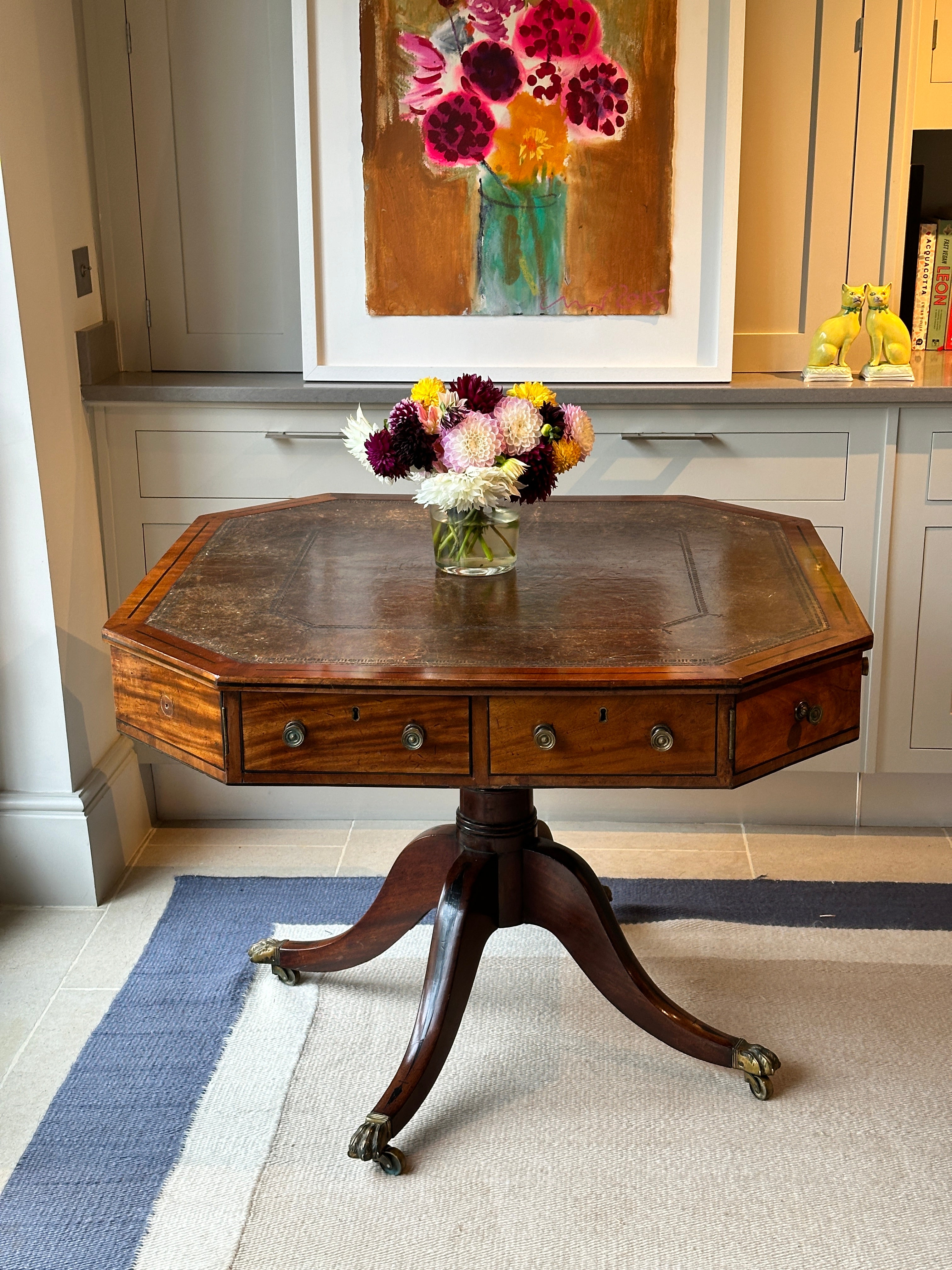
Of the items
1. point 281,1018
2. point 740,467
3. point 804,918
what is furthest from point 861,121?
point 281,1018

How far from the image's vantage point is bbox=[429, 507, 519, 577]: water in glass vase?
185 centimetres

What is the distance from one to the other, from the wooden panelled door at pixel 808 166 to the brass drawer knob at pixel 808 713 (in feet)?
4.73

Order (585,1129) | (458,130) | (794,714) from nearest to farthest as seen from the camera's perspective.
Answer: (794,714)
(585,1129)
(458,130)

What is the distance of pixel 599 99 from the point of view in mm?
2592

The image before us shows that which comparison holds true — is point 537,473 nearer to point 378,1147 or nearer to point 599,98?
point 378,1147

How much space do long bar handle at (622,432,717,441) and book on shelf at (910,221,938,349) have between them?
0.70 m

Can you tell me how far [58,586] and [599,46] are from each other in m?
1.56

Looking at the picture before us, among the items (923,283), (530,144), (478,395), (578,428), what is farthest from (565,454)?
(923,283)

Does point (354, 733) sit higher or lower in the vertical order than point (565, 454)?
lower

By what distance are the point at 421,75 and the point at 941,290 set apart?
134 cm

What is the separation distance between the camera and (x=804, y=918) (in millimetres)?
2574

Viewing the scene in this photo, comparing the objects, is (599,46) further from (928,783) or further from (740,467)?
(928,783)

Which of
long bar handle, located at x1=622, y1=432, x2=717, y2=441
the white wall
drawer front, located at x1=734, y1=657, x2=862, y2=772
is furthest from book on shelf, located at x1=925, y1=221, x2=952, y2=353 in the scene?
the white wall

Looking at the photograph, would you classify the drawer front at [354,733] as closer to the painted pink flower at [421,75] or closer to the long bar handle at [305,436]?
the long bar handle at [305,436]
